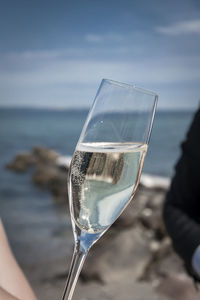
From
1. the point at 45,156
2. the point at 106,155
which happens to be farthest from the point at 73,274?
the point at 45,156

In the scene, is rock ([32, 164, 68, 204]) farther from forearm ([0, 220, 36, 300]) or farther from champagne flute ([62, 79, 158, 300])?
champagne flute ([62, 79, 158, 300])

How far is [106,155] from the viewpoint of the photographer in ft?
1.38

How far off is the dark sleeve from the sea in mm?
84

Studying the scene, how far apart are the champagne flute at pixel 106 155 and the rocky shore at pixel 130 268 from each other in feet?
6.48

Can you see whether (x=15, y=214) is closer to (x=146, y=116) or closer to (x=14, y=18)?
(x=146, y=116)

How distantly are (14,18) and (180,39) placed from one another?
192 inches

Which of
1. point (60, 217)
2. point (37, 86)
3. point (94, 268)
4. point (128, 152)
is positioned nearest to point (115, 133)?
point (128, 152)

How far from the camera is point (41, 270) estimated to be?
11.1ft

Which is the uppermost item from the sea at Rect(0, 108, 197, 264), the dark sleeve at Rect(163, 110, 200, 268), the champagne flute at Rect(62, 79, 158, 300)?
the champagne flute at Rect(62, 79, 158, 300)

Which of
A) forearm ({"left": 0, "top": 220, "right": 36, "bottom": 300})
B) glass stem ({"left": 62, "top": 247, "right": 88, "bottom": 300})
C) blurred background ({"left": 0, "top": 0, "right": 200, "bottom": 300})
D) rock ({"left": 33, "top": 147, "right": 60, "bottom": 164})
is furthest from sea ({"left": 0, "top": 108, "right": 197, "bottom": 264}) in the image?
glass stem ({"left": 62, "top": 247, "right": 88, "bottom": 300})

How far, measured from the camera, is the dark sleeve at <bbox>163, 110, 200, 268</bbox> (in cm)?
104

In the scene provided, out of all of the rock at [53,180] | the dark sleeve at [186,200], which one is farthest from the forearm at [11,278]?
the rock at [53,180]

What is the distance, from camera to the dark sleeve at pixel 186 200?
41.1 inches

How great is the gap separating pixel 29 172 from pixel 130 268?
4.29 metres
